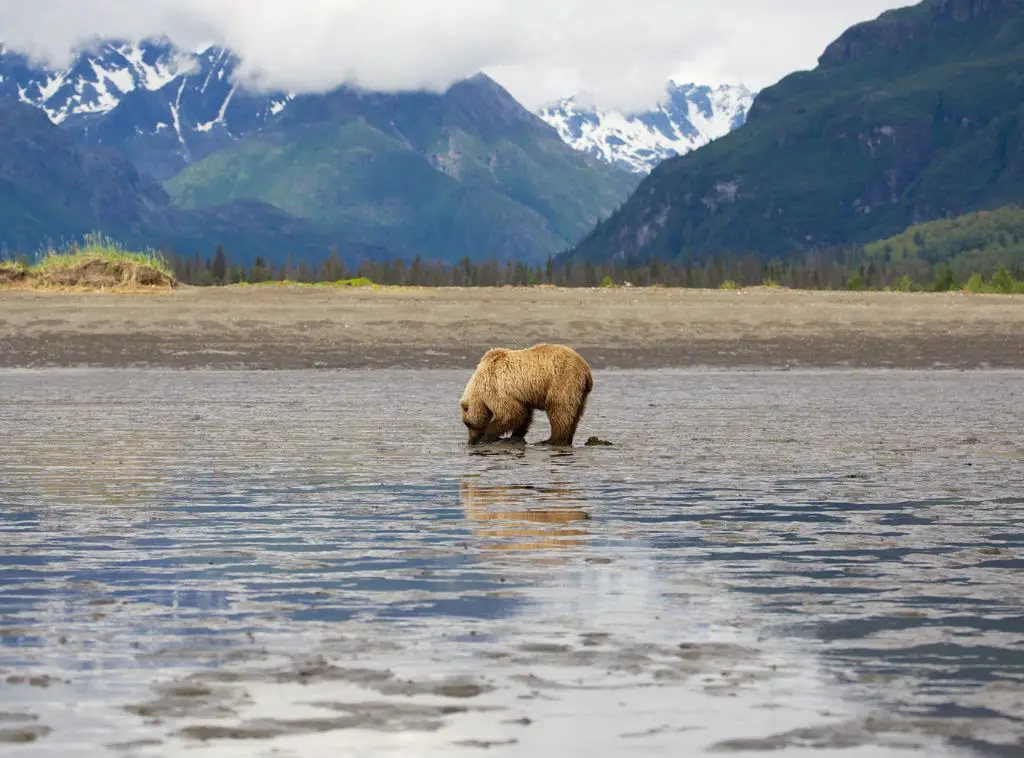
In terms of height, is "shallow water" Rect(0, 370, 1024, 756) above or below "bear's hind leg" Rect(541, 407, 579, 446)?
below

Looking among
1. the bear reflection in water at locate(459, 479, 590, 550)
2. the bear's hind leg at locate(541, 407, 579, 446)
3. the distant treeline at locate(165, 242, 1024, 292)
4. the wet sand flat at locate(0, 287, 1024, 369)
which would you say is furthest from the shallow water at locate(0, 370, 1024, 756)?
the distant treeline at locate(165, 242, 1024, 292)

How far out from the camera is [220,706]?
7.92 metres

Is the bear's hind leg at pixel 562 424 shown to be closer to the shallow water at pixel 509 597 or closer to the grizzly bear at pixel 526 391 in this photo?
the grizzly bear at pixel 526 391

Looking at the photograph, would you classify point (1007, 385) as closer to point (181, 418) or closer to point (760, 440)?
point (760, 440)

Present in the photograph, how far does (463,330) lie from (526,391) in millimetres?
22755

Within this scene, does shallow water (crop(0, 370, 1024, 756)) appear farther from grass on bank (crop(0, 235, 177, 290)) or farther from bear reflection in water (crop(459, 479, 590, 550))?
grass on bank (crop(0, 235, 177, 290))

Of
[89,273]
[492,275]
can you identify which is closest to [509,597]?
[89,273]

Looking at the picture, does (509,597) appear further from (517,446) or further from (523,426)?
(523,426)

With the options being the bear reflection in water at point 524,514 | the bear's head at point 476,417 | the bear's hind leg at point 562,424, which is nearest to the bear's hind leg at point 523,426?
the bear's hind leg at point 562,424

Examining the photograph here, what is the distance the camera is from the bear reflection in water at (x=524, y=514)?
13.6m

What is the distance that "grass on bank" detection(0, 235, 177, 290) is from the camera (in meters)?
52.1

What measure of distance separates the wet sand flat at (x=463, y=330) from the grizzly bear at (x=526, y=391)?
18.2m

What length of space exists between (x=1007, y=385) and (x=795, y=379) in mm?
4690

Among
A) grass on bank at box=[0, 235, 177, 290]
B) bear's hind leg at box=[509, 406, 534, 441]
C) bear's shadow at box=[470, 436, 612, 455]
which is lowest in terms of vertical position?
bear's shadow at box=[470, 436, 612, 455]
